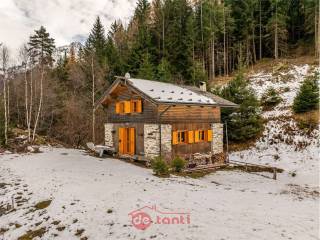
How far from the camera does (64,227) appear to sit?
8188 mm

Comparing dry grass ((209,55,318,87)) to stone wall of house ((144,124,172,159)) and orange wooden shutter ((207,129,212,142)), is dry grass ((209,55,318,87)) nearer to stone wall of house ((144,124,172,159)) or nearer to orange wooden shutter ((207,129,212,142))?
orange wooden shutter ((207,129,212,142))

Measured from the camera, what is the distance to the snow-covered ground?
7.54 metres

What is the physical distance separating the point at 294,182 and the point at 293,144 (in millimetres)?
6309

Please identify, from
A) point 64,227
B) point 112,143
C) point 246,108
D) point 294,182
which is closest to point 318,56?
point 246,108

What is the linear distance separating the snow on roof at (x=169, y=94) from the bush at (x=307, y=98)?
29.7ft

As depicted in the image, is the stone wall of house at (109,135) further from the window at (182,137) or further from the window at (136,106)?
the window at (182,137)

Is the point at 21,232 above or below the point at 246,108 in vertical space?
below

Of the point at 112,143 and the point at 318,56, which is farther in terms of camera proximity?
the point at 318,56

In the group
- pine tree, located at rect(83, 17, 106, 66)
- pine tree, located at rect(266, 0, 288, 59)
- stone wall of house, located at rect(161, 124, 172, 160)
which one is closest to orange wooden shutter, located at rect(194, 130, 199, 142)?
stone wall of house, located at rect(161, 124, 172, 160)

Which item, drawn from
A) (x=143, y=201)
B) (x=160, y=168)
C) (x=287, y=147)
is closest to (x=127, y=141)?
(x=160, y=168)

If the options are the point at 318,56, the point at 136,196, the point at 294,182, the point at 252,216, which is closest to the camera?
the point at 252,216

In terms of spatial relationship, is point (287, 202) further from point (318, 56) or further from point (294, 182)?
point (318, 56)

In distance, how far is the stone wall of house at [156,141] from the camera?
18391 mm

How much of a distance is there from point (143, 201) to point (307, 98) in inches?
824
